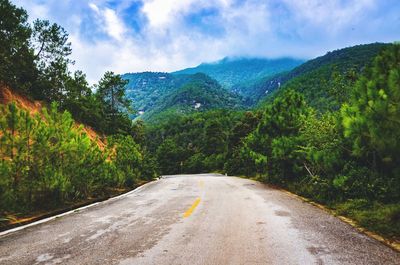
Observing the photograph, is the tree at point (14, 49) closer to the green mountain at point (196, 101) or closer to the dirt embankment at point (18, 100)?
the dirt embankment at point (18, 100)

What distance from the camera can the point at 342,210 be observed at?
26.2ft

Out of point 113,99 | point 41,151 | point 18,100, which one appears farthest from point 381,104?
point 113,99

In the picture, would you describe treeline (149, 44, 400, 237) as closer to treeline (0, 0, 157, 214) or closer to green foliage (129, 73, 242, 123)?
treeline (0, 0, 157, 214)

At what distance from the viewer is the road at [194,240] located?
4.30 meters

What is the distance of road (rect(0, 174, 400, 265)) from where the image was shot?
430 centimetres

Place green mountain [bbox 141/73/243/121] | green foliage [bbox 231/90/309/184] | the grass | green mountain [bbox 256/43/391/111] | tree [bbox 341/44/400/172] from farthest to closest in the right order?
green mountain [bbox 141/73/243/121]
green foliage [bbox 231/90/309/184]
green mountain [bbox 256/43/391/111]
the grass
tree [bbox 341/44/400/172]

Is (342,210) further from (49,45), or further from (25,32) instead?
(49,45)

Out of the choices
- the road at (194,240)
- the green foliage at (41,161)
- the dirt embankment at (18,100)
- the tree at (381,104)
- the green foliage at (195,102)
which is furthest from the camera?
the green foliage at (195,102)

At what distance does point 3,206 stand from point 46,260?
339 cm

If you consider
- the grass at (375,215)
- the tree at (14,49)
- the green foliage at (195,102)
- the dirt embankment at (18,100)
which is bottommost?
the grass at (375,215)

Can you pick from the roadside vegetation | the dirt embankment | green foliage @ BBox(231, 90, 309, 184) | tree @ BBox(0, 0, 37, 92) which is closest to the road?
the roadside vegetation

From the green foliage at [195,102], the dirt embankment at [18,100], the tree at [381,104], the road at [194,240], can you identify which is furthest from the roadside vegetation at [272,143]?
the green foliage at [195,102]

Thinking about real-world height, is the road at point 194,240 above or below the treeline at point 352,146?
below

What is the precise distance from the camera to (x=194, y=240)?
5254 millimetres
